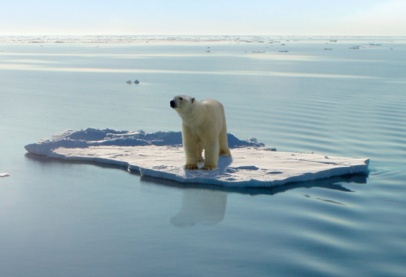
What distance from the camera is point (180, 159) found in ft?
31.0

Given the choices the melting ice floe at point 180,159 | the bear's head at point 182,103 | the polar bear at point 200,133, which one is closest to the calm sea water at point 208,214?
the melting ice floe at point 180,159

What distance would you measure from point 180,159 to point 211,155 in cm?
88

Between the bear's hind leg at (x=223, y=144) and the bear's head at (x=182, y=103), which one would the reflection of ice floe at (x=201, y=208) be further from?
the bear's hind leg at (x=223, y=144)

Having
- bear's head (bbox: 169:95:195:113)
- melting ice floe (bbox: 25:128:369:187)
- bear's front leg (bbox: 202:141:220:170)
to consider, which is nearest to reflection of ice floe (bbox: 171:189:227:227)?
melting ice floe (bbox: 25:128:369:187)

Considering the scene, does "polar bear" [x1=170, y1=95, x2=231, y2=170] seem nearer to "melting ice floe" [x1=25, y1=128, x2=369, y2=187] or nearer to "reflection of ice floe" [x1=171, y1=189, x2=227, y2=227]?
"melting ice floe" [x1=25, y1=128, x2=369, y2=187]

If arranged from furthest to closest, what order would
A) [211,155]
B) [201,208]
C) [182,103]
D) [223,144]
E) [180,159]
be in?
[223,144], [180,159], [211,155], [182,103], [201,208]

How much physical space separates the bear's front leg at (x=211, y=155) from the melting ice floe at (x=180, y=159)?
4.6 inches

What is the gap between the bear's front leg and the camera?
341 inches

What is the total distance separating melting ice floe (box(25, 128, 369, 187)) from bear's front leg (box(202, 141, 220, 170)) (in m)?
0.12

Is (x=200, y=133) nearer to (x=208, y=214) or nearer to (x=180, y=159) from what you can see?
(x=180, y=159)

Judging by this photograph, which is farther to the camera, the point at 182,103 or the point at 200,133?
the point at 200,133

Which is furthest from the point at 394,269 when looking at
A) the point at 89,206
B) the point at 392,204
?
the point at 89,206

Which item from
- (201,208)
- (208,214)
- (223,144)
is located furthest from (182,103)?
(208,214)

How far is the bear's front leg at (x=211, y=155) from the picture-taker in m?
8.67
